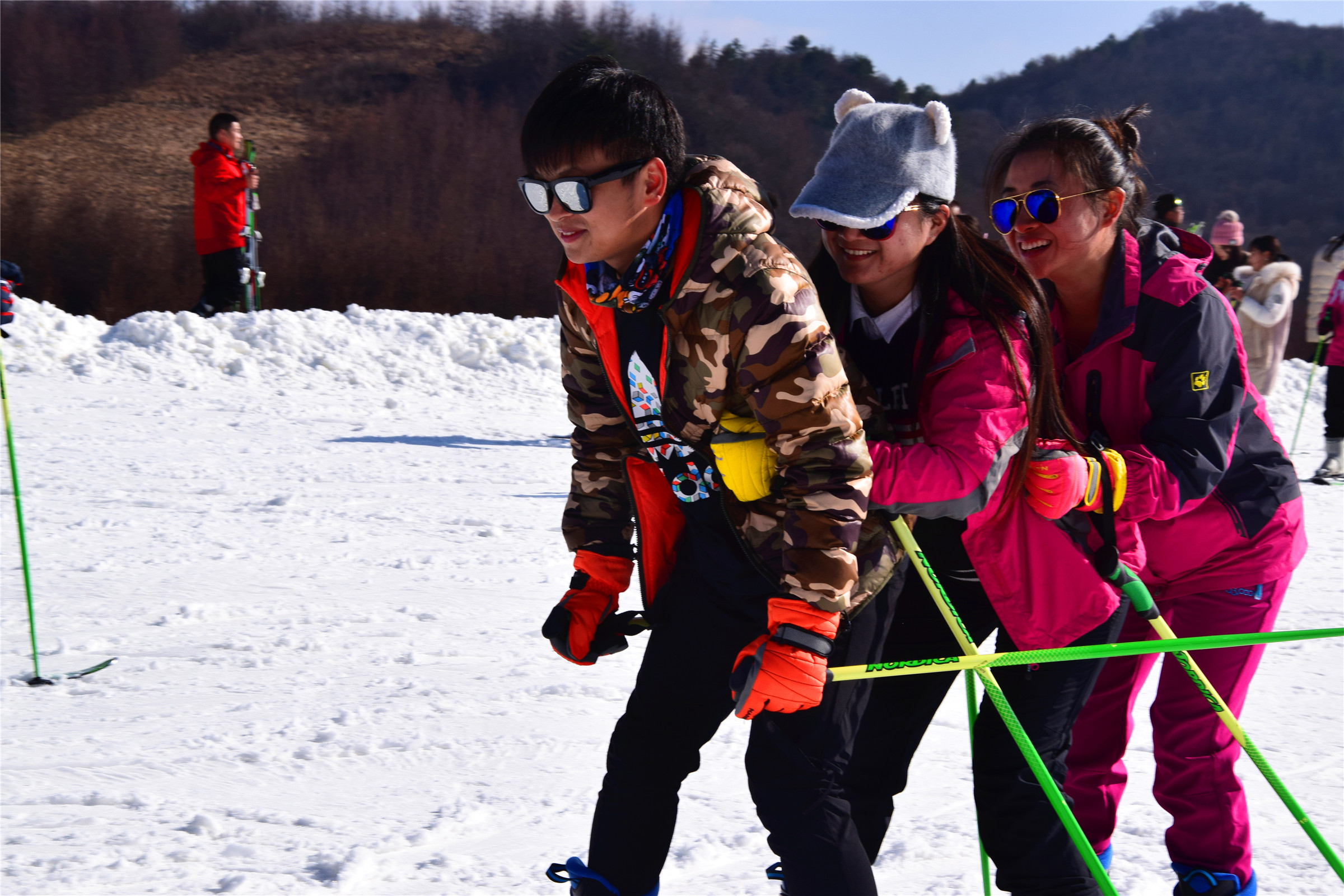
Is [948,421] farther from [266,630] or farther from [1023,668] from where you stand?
[266,630]

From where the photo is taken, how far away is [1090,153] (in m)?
2.00

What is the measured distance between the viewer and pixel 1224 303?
79.5 inches

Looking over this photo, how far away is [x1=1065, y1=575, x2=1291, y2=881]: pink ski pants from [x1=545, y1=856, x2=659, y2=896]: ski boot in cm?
102

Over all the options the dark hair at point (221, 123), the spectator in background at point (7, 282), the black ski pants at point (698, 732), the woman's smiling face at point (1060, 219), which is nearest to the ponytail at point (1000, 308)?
the woman's smiling face at point (1060, 219)

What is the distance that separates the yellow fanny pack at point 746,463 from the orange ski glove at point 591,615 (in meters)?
0.42

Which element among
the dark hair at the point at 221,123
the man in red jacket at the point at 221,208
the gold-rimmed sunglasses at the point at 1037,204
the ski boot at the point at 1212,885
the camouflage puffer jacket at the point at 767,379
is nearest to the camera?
the camouflage puffer jacket at the point at 767,379

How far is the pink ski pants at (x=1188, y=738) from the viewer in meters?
2.12

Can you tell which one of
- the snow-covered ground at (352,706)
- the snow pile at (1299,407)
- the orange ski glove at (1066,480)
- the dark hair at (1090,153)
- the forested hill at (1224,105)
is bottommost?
the snow pile at (1299,407)

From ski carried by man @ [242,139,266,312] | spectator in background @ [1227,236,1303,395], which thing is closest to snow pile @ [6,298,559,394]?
ski carried by man @ [242,139,266,312]

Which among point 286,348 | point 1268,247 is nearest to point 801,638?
point 1268,247

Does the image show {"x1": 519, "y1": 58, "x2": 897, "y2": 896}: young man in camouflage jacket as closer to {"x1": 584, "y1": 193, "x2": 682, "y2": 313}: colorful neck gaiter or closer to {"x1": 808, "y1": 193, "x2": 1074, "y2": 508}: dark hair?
{"x1": 584, "y1": 193, "x2": 682, "y2": 313}: colorful neck gaiter

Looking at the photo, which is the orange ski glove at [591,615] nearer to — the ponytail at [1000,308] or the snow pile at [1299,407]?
the ponytail at [1000,308]

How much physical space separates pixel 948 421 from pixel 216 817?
1841mm

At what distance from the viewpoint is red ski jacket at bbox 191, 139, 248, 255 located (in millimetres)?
9656
